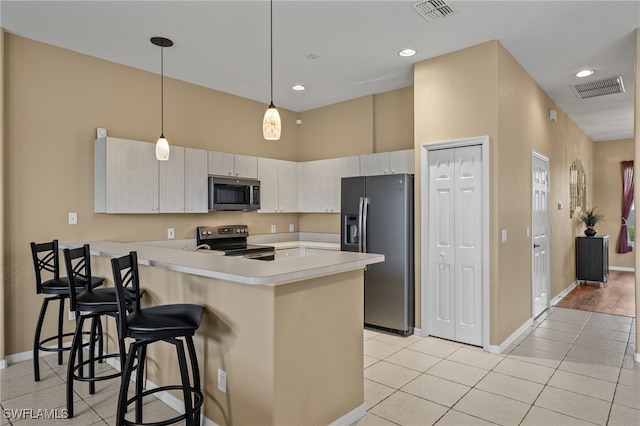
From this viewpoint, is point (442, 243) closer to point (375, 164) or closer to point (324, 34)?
point (375, 164)

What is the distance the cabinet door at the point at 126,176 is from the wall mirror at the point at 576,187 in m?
6.60

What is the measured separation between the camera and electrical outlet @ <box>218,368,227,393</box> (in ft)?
7.63

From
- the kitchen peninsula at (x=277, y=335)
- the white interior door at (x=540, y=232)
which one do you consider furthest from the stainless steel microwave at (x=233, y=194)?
the white interior door at (x=540, y=232)

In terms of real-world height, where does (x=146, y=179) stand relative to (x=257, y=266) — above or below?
above

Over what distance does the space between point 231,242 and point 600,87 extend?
16.8 feet

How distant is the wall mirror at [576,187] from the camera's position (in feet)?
22.3

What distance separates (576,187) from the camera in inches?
280

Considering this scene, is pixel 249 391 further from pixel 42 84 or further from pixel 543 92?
pixel 543 92

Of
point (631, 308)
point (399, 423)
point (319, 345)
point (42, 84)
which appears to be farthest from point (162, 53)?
point (631, 308)

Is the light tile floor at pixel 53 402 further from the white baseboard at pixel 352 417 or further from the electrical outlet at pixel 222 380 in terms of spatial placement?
the white baseboard at pixel 352 417

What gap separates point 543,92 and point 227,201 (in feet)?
14.2

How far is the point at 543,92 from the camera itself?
5.16 metres

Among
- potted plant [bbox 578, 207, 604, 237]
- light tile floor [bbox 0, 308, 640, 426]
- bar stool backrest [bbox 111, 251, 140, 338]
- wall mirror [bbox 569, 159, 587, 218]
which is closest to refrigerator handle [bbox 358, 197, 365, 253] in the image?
light tile floor [bbox 0, 308, 640, 426]

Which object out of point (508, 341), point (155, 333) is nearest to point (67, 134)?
point (155, 333)
